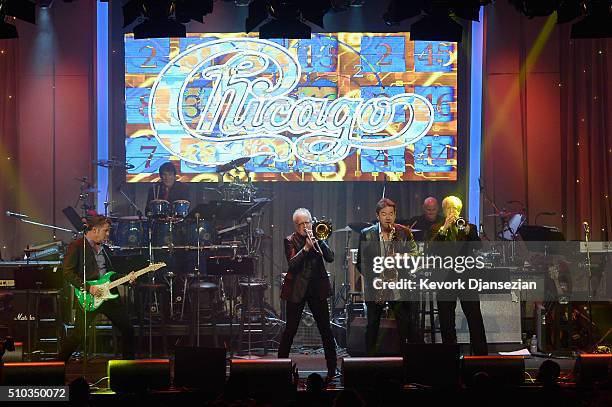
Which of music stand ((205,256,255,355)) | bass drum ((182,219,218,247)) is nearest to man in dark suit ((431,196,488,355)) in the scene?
music stand ((205,256,255,355))

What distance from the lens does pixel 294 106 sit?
46.4ft

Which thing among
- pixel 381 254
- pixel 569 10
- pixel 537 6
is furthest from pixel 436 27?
pixel 381 254

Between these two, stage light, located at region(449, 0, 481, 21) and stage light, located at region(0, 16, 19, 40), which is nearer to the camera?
stage light, located at region(0, 16, 19, 40)

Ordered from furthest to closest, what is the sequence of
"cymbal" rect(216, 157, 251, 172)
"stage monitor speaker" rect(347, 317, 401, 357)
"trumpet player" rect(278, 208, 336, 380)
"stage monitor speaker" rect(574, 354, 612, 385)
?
"cymbal" rect(216, 157, 251, 172) → "stage monitor speaker" rect(347, 317, 401, 357) → "trumpet player" rect(278, 208, 336, 380) → "stage monitor speaker" rect(574, 354, 612, 385)

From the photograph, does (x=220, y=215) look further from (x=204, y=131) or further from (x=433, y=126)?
(x=433, y=126)

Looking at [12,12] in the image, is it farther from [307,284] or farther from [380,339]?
[380,339]

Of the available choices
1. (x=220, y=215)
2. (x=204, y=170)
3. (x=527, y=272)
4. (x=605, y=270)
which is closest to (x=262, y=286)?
(x=220, y=215)

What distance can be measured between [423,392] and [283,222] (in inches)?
295

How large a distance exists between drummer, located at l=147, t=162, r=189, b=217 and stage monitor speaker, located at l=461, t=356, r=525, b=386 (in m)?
6.15

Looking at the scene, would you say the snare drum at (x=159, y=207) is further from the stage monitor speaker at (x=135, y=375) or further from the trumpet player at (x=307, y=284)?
the stage monitor speaker at (x=135, y=375)

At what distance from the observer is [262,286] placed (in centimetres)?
1246

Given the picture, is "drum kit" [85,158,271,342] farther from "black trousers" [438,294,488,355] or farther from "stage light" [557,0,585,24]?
"stage light" [557,0,585,24]

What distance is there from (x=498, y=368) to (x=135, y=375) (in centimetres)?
322

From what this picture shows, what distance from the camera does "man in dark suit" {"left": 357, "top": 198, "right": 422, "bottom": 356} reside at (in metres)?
9.86
